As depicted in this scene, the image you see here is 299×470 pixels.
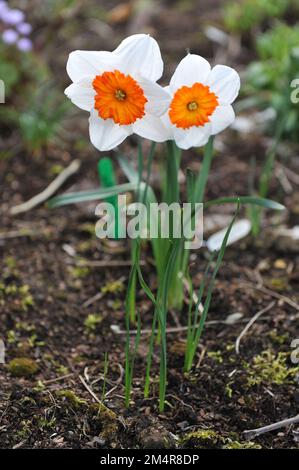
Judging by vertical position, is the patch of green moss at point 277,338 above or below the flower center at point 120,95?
below

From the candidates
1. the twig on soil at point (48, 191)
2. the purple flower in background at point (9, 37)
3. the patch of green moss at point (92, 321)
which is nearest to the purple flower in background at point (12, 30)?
the purple flower in background at point (9, 37)

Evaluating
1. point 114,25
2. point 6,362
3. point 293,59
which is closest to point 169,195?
point 6,362

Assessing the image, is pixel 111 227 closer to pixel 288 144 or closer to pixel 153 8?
pixel 288 144

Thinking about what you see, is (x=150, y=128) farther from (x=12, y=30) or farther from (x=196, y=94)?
(x=12, y=30)

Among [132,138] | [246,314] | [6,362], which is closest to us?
[6,362]

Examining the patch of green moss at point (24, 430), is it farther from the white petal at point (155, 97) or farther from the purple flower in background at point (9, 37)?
the purple flower in background at point (9, 37)

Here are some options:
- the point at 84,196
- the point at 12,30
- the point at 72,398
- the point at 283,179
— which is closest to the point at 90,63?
the point at 84,196

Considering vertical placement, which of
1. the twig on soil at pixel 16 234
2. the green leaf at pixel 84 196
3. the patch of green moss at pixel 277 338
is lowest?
the patch of green moss at pixel 277 338
